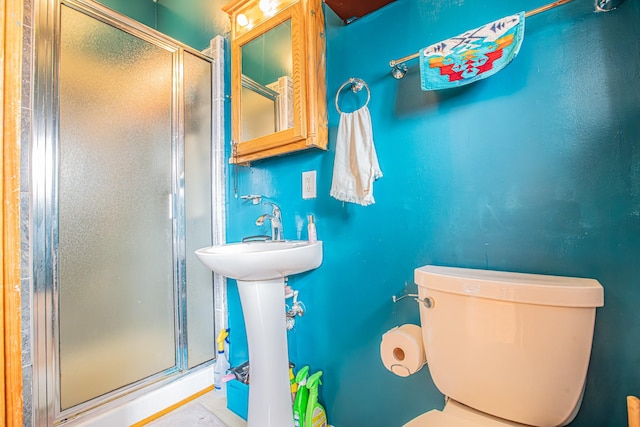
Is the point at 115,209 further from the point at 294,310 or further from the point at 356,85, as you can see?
the point at 356,85

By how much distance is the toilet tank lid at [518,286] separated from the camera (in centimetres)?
61

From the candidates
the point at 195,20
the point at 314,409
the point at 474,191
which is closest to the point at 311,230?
the point at 474,191

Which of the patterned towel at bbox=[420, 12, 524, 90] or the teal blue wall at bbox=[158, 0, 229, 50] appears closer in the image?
the patterned towel at bbox=[420, 12, 524, 90]

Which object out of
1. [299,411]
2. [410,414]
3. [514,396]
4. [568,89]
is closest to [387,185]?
[568,89]

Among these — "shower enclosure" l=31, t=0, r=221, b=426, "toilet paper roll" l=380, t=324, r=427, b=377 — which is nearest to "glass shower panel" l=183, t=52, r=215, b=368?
"shower enclosure" l=31, t=0, r=221, b=426

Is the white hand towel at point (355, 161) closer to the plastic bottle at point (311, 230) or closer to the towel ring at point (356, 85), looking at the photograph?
the towel ring at point (356, 85)

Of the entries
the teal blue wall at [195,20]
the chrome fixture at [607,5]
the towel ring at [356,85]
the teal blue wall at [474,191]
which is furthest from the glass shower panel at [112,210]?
the chrome fixture at [607,5]

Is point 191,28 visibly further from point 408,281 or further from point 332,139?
point 408,281

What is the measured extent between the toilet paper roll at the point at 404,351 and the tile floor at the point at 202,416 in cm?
88

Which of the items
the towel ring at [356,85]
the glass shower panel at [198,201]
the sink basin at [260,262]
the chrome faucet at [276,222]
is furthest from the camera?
the glass shower panel at [198,201]

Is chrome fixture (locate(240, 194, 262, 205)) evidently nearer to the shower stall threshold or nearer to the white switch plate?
the white switch plate

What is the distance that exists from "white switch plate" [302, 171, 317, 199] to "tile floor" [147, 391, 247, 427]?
3.68ft

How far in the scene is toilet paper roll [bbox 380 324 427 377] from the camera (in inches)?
32.4

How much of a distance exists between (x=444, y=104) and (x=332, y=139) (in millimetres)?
469
